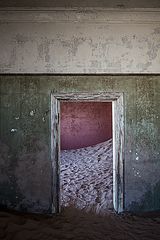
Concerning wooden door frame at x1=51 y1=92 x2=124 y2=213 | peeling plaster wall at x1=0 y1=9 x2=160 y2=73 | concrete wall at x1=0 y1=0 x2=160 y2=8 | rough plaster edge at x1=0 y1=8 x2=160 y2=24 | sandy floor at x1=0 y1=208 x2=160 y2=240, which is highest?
concrete wall at x1=0 y1=0 x2=160 y2=8

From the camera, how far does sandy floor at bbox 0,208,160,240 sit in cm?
428

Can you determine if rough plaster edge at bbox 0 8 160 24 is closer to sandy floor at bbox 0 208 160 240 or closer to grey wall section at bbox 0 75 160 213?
grey wall section at bbox 0 75 160 213

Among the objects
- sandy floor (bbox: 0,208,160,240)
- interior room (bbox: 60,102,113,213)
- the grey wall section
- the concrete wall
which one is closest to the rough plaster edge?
the concrete wall

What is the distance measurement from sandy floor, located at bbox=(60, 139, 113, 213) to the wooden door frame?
0.70 m

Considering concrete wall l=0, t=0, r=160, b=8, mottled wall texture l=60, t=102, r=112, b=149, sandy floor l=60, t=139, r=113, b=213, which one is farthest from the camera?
mottled wall texture l=60, t=102, r=112, b=149

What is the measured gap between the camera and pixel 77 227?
15.5ft

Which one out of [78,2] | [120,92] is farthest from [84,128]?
[78,2]

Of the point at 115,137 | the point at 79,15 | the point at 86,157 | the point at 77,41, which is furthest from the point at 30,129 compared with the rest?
the point at 86,157

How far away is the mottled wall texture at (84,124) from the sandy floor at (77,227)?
633 cm

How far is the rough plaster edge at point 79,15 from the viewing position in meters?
5.05

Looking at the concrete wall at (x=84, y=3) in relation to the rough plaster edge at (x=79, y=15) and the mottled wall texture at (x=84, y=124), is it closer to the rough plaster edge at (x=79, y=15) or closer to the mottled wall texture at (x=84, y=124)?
the rough plaster edge at (x=79, y=15)

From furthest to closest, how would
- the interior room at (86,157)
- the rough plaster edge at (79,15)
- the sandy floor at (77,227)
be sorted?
1. the interior room at (86,157)
2. the rough plaster edge at (79,15)
3. the sandy floor at (77,227)

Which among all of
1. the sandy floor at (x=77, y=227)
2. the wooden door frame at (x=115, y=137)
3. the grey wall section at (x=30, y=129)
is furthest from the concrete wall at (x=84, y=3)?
the sandy floor at (x=77, y=227)

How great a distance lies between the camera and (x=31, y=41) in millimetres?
5090
